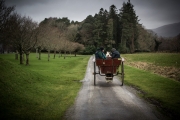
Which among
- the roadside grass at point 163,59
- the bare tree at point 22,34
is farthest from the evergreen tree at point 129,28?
the bare tree at point 22,34

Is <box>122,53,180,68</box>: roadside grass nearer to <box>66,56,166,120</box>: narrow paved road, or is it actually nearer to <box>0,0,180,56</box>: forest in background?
<box>66,56,166,120</box>: narrow paved road

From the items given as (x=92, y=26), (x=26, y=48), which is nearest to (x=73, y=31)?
(x=92, y=26)

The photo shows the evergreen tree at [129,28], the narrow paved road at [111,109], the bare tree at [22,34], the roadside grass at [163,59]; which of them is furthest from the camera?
the evergreen tree at [129,28]

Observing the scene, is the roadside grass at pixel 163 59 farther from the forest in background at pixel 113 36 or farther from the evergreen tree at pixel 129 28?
the evergreen tree at pixel 129 28

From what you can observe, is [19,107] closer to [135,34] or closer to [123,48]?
[123,48]

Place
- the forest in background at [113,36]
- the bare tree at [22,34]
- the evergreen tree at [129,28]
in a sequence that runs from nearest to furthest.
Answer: the bare tree at [22,34] → the forest in background at [113,36] → the evergreen tree at [129,28]

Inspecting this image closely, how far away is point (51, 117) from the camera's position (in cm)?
571

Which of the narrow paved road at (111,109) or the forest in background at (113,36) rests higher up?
the forest in background at (113,36)

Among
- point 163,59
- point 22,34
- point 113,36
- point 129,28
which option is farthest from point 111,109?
point 113,36

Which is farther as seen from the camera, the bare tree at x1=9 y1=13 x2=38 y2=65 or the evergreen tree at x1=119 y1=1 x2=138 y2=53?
the evergreen tree at x1=119 y1=1 x2=138 y2=53

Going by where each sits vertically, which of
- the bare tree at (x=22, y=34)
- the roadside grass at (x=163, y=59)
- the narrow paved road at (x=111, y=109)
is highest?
the bare tree at (x=22, y=34)

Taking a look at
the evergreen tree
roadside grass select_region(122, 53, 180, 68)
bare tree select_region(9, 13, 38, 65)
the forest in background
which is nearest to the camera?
roadside grass select_region(122, 53, 180, 68)

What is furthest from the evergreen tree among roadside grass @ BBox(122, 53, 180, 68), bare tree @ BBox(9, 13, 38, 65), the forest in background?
bare tree @ BBox(9, 13, 38, 65)

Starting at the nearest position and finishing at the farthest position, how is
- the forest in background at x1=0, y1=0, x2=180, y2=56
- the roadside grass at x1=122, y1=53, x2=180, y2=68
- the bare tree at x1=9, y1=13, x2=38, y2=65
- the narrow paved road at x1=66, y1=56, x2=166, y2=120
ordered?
the narrow paved road at x1=66, y1=56, x2=166, y2=120
the roadside grass at x1=122, y1=53, x2=180, y2=68
the bare tree at x1=9, y1=13, x2=38, y2=65
the forest in background at x1=0, y1=0, x2=180, y2=56
